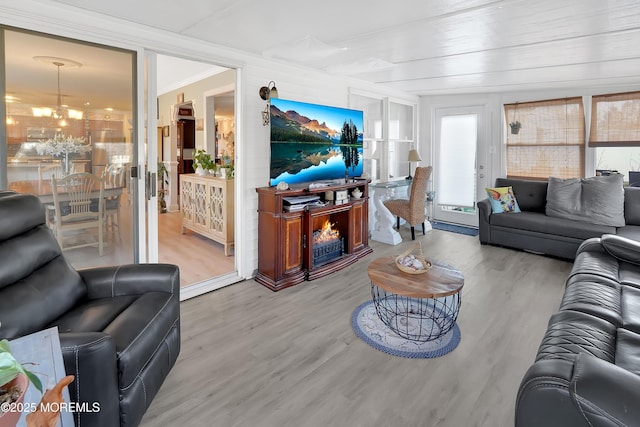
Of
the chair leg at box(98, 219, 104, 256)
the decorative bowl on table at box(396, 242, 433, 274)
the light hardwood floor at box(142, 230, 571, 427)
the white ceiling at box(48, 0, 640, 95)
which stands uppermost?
the white ceiling at box(48, 0, 640, 95)

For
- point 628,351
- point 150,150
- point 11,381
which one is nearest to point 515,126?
point 628,351

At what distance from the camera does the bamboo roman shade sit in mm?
4910

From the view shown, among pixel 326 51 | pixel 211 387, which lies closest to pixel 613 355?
pixel 211 387

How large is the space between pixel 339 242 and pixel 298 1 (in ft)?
8.86

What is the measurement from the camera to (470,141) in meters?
6.41

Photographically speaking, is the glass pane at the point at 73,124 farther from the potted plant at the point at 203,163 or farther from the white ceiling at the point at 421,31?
the potted plant at the point at 203,163

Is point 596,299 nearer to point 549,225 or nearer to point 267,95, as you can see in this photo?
point 549,225

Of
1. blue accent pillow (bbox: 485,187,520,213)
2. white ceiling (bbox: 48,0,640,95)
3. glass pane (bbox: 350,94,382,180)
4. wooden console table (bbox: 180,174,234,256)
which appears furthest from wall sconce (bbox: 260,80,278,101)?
blue accent pillow (bbox: 485,187,520,213)

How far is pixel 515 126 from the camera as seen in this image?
233 inches

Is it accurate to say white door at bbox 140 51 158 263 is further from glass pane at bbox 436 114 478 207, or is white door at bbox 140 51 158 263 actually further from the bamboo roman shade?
the bamboo roman shade

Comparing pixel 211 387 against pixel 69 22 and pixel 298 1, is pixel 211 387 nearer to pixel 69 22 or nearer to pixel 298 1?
pixel 298 1

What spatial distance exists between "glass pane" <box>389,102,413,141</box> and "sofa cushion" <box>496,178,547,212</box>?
Result: 1950mm

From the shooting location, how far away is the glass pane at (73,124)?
241 cm

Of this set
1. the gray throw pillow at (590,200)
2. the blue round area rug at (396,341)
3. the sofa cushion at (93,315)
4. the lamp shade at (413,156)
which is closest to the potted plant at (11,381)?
the sofa cushion at (93,315)
